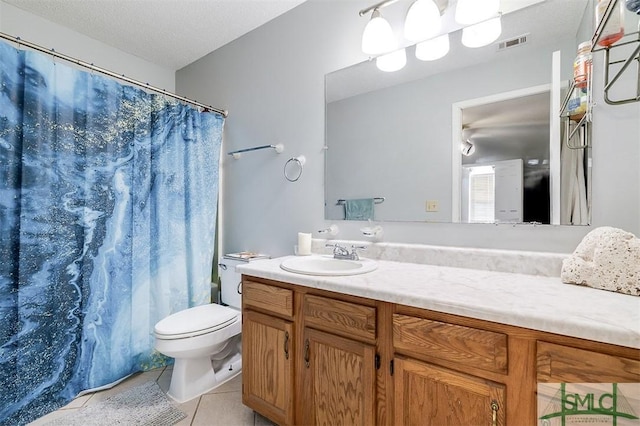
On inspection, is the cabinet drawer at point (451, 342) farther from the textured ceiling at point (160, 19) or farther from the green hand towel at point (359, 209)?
the textured ceiling at point (160, 19)

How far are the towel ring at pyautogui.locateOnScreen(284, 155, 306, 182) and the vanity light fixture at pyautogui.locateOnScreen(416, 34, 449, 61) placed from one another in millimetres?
911

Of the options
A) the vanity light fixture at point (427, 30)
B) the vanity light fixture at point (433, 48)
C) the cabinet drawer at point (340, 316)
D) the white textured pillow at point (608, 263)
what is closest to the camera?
the white textured pillow at point (608, 263)

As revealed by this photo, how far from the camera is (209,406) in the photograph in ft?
5.41

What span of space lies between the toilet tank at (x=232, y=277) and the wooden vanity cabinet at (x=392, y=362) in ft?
2.17

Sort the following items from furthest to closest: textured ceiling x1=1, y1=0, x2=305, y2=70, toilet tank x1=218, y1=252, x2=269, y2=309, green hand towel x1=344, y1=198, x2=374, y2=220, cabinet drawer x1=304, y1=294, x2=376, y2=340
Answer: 1. toilet tank x1=218, y1=252, x2=269, y2=309
2. textured ceiling x1=1, y1=0, x2=305, y2=70
3. green hand towel x1=344, y1=198, x2=374, y2=220
4. cabinet drawer x1=304, y1=294, x2=376, y2=340

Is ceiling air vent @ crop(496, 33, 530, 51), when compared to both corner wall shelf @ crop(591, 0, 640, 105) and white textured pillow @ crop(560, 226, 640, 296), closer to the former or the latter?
corner wall shelf @ crop(591, 0, 640, 105)

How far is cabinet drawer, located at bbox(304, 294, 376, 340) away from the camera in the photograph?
107cm

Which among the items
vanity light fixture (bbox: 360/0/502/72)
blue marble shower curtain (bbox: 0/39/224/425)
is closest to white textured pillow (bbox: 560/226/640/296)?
vanity light fixture (bbox: 360/0/502/72)

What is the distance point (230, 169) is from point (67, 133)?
105 cm

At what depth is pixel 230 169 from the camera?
8.08ft

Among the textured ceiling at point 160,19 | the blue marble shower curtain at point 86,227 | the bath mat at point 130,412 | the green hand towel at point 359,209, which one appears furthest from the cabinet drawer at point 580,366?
the textured ceiling at point 160,19

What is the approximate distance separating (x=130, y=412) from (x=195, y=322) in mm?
552

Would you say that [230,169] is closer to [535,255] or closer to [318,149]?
[318,149]

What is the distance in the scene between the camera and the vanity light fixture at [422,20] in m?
1.42
